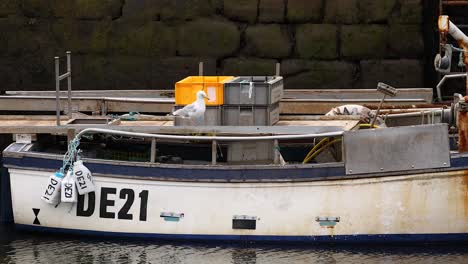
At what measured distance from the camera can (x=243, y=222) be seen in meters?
15.4

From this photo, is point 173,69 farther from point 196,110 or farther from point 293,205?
point 293,205

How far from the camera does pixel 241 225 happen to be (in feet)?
50.7

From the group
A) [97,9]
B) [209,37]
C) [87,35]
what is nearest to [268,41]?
[209,37]

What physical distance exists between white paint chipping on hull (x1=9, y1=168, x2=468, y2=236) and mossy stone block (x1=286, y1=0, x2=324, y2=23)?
5.30 metres

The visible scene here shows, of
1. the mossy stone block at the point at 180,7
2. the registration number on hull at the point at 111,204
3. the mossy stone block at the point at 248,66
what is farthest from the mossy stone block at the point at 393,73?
the registration number on hull at the point at 111,204

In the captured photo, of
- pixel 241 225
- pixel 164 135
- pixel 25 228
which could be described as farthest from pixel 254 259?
pixel 25 228

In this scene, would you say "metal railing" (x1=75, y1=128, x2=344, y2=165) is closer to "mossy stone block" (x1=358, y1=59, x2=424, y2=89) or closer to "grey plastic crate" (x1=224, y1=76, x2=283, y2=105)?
"grey plastic crate" (x1=224, y1=76, x2=283, y2=105)

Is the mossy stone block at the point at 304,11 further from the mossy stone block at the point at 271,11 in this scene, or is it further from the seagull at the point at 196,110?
the seagull at the point at 196,110

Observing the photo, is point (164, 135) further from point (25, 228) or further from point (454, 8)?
point (454, 8)

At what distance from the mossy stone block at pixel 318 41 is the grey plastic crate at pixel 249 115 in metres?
4.17

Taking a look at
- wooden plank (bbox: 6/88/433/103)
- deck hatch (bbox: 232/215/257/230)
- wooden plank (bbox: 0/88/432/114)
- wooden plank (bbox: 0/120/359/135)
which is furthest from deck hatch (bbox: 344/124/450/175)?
wooden plank (bbox: 6/88/433/103)

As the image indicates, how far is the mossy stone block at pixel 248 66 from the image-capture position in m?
20.2

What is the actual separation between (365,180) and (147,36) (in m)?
6.08

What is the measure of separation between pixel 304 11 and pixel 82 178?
5743 mm
